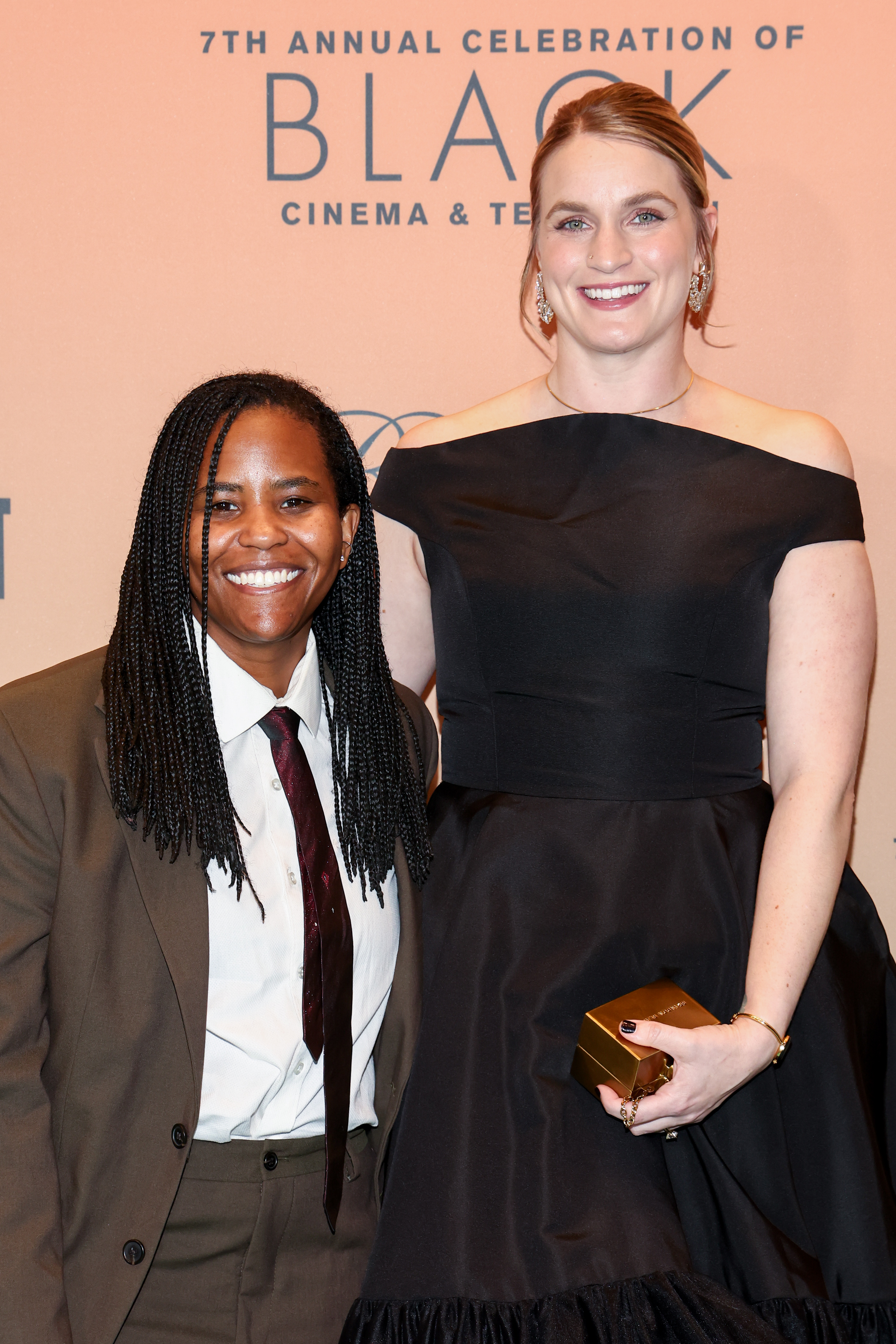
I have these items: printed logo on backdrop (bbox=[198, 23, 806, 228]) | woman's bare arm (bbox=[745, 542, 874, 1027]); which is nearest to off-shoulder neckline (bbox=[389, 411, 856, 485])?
woman's bare arm (bbox=[745, 542, 874, 1027])

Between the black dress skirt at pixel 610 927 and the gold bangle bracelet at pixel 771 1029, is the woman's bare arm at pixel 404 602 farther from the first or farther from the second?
the gold bangle bracelet at pixel 771 1029

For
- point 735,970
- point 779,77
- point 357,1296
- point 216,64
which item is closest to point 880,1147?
point 735,970

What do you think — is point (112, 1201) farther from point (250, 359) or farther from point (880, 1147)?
point (250, 359)

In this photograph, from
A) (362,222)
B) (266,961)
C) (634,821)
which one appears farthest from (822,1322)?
(362,222)

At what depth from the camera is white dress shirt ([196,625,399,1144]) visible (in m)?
1.65

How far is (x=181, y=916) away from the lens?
1.62 meters

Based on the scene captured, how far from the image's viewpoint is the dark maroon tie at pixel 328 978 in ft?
5.49

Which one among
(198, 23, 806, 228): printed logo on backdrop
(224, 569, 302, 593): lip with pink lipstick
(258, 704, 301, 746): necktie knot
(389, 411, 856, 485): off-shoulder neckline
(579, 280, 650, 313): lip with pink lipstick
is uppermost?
(198, 23, 806, 228): printed logo on backdrop

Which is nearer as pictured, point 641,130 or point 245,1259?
point 245,1259

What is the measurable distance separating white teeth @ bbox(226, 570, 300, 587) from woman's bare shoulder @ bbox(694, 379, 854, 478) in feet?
2.35

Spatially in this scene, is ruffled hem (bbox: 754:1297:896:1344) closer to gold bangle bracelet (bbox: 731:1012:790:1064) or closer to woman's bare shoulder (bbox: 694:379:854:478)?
gold bangle bracelet (bbox: 731:1012:790:1064)

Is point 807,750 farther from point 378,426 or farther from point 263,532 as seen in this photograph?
point 378,426

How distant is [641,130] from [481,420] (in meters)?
0.48

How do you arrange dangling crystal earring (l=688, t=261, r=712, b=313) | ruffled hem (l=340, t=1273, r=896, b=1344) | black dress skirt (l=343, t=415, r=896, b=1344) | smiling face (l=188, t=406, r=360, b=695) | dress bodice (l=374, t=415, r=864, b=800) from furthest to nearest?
dangling crystal earring (l=688, t=261, r=712, b=313) → dress bodice (l=374, t=415, r=864, b=800) → smiling face (l=188, t=406, r=360, b=695) → black dress skirt (l=343, t=415, r=896, b=1344) → ruffled hem (l=340, t=1273, r=896, b=1344)
